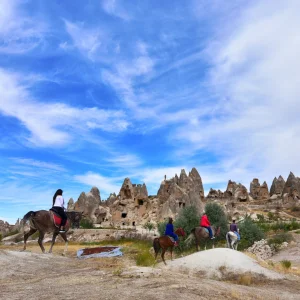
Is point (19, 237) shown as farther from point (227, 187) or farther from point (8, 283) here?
point (227, 187)

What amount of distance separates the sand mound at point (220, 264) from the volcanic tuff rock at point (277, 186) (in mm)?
72025

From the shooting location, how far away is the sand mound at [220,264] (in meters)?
11.4

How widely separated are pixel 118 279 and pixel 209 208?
1647 centimetres

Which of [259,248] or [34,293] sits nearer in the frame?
[34,293]

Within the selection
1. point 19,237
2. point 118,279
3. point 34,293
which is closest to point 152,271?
point 118,279

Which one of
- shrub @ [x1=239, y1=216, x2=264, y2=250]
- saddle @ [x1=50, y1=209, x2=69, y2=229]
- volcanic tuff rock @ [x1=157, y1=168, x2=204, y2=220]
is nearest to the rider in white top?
saddle @ [x1=50, y1=209, x2=69, y2=229]

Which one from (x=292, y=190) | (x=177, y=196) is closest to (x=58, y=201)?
(x=177, y=196)

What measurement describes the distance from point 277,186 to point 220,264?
7394 cm

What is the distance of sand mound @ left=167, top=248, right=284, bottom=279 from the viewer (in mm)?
11406

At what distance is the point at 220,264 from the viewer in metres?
11.8

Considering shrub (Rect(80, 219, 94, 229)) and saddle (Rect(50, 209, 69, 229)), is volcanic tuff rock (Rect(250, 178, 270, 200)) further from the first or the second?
saddle (Rect(50, 209, 69, 229))

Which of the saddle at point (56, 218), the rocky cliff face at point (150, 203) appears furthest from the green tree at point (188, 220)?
the rocky cliff face at point (150, 203)

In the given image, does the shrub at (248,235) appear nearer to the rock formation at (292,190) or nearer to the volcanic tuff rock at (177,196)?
the volcanic tuff rock at (177,196)

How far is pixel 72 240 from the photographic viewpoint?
35188mm
